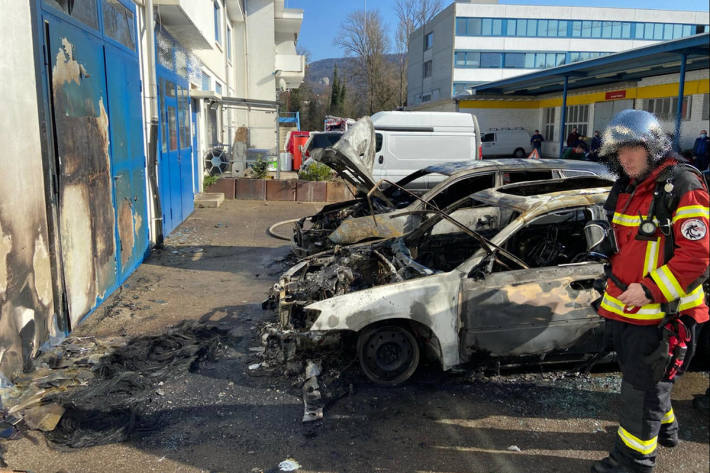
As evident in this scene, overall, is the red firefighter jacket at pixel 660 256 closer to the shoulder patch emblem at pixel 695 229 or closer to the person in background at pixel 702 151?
the shoulder patch emblem at pixel 695 229

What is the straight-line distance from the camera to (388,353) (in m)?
4.32

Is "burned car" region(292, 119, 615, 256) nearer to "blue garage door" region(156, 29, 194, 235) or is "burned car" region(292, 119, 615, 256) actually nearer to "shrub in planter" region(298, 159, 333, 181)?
"blue garage door" region(156, 29, 194, 235)

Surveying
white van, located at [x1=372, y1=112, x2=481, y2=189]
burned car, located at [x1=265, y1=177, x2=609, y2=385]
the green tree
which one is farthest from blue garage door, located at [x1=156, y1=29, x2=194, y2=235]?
the green tree

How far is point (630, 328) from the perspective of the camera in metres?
2.88

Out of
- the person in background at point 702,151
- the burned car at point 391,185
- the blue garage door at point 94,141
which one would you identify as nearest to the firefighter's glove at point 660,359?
the burned car at point 391,185

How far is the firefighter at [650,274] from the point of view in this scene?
8.70ft

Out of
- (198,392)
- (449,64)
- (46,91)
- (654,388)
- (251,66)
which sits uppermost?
(449,64)

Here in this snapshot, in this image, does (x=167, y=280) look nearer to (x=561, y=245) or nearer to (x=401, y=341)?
(x=401, y=341)

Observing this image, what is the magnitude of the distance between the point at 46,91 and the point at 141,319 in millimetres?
2620

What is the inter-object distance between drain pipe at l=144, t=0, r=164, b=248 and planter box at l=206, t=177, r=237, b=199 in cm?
626

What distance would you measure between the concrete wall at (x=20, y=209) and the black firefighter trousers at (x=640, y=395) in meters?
4.37

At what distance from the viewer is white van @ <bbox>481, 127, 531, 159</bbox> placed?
32.2 metres

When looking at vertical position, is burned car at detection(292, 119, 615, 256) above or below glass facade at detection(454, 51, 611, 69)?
below

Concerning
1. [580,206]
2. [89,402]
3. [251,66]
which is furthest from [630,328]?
[251,66]
